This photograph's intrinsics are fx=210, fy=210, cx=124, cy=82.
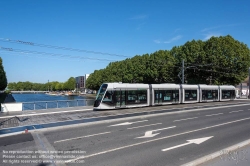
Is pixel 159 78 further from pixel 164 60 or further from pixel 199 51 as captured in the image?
pixel 199 51

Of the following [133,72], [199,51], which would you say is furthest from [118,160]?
[133,72]

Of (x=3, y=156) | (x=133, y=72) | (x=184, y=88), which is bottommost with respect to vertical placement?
(x=3, y=156)

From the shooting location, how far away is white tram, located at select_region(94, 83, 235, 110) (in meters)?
23.3

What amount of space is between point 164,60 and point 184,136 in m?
48.6

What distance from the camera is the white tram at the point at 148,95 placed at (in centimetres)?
2327

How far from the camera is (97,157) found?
7.92 metres

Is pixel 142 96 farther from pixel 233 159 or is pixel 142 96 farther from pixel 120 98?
pixel 233 159

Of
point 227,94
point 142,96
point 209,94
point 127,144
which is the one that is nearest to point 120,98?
point 142,96

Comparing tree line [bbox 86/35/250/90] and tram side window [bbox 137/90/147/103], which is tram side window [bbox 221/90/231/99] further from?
tram side window [bbox 137/90/147/103]

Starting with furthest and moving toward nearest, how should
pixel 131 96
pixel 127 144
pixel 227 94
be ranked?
pixel 227 94 → pixel 131 96 → pixel 127 144

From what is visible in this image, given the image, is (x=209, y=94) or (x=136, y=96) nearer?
(x=136, y=96)

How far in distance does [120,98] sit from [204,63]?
3265 centimetres

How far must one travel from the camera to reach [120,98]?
78.9 feet

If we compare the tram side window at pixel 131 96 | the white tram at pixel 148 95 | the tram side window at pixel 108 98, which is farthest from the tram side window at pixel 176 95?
the tram side window at pixel 108 98
